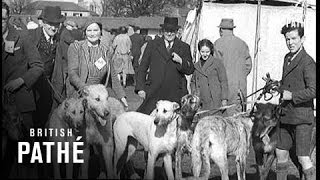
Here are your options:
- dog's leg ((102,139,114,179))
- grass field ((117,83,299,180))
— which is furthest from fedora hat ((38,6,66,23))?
dog's leg ((102,139,114,179))

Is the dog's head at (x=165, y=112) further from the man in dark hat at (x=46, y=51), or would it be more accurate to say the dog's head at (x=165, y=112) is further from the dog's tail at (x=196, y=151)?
the man in dark hat at (x=46, y=51)

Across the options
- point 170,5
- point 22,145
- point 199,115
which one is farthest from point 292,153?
point 22,145

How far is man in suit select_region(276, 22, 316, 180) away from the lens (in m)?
4.92

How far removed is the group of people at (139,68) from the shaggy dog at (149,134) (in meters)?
0.10

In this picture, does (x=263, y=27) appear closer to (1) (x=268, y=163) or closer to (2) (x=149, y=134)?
(1) (x=268, y=163)

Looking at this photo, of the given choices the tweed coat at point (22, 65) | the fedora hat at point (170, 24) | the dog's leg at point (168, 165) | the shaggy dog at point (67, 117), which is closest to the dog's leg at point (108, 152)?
the shaggy dog at point (67, 117)

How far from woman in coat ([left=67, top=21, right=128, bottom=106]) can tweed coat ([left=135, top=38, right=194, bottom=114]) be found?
21 cm

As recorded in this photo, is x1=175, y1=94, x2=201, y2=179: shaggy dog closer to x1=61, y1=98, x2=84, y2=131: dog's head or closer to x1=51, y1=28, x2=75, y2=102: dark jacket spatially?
x1=61, y1=98, x2=84, y2=131: dog's head

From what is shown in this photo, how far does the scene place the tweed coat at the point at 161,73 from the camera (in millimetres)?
4898

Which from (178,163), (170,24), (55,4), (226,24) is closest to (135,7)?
(170,24)

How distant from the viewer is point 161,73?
493cm

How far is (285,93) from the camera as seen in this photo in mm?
4961

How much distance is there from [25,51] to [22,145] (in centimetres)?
61
